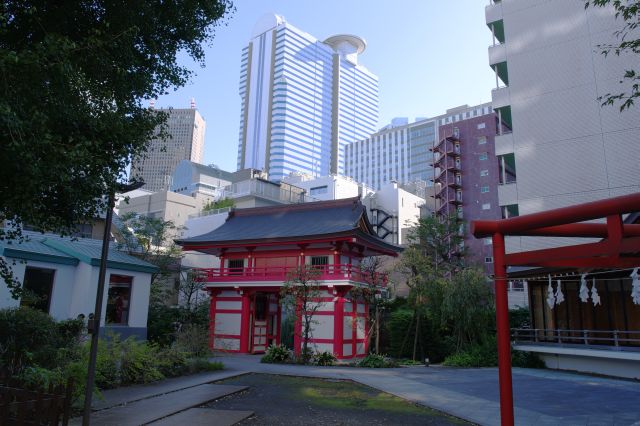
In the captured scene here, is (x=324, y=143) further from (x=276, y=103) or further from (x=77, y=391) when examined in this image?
(x=77, y=391)

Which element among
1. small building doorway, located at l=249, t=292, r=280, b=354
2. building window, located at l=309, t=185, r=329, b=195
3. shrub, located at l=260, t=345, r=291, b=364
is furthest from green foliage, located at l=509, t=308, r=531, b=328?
building window, located at l=309, t=185, r=329, b=195

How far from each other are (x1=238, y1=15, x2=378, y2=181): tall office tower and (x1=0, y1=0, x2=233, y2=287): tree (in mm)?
126273

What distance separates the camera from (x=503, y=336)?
7.23 metres

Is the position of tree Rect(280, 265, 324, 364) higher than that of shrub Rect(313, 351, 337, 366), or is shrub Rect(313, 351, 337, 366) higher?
tree Rect(280, 265, 324, 364)

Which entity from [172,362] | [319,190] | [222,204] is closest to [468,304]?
[172,362]

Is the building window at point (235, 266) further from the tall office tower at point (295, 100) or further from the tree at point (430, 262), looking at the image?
the tall office tower at point (295, 100)

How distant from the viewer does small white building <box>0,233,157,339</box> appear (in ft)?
59.5

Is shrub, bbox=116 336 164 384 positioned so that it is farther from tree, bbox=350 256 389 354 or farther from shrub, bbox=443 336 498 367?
shrub, bbox=443 336 498 367

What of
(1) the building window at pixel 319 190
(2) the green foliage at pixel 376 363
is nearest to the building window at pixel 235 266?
(2) the green foliage at pixel 376 363

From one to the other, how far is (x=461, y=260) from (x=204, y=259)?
951 inches

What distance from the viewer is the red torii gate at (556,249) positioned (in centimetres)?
631

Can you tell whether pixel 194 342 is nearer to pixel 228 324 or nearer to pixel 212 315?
pixel 228 324

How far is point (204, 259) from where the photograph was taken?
145 ft

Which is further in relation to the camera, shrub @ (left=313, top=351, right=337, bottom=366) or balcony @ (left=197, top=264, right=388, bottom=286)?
balcony @ (left=197, top=264, right=388, bottom=286)
